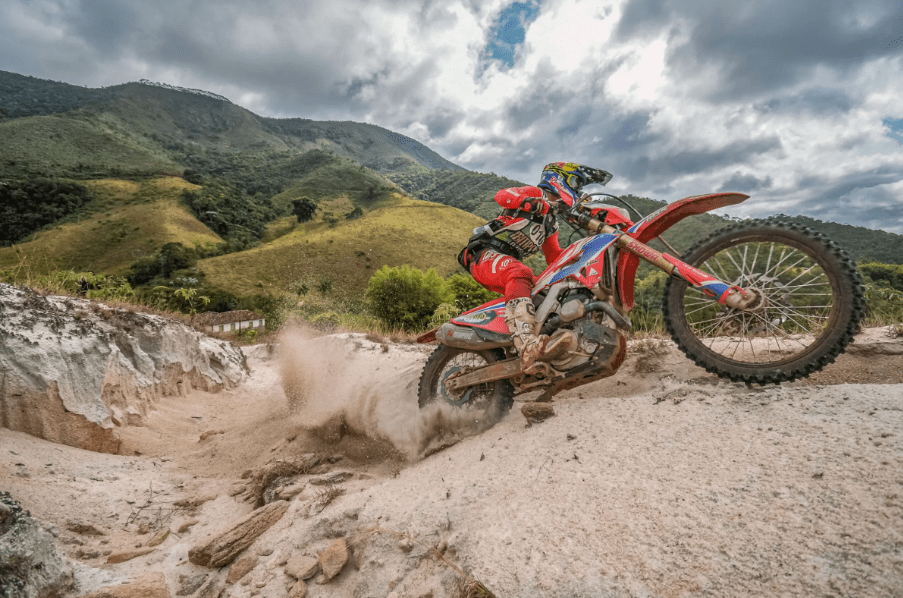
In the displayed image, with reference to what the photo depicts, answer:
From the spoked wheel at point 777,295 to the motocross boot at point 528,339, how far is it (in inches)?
38.3

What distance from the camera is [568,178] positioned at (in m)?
3.92

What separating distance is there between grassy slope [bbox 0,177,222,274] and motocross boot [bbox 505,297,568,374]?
8519cm

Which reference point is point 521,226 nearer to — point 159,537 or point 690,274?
point 690,274

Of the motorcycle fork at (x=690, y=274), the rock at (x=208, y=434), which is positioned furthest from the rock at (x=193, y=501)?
the motorcycle fork at (x=690, y=274)

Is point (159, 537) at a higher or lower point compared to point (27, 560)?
lower

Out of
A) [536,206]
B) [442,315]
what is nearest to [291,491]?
[536,206]

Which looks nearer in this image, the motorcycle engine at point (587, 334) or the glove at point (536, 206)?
the motorcycle engine at point (587, 334)

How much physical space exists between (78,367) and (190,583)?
4.36m

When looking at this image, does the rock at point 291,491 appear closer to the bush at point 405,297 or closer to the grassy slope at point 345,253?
the bush at point 405,297

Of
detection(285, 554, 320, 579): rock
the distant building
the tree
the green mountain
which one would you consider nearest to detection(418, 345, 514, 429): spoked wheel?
detection(285, 554, 320, 579): rock

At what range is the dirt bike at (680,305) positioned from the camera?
9.36 ft

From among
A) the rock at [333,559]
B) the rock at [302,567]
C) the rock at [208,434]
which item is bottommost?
the rock at [208,434]

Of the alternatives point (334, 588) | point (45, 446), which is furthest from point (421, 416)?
point (45, 446)

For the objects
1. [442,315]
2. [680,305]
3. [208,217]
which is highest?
[208,217]
